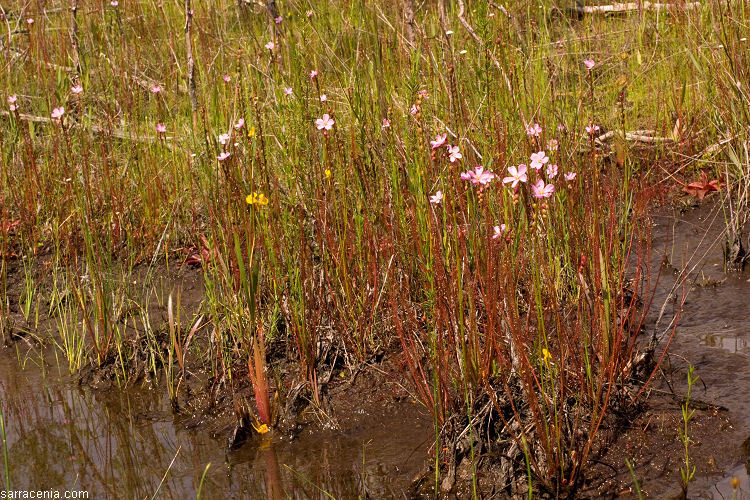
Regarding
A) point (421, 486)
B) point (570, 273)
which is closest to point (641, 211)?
point (570, 273)

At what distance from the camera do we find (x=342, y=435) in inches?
94.3

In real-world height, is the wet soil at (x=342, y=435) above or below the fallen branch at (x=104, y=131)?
below

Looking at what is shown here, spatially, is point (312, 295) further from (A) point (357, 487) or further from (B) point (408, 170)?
(A) point (357, 487)

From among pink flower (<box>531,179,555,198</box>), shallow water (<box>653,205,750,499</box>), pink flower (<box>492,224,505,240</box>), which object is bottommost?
shallow water (<box>653,205,750,499</box>)

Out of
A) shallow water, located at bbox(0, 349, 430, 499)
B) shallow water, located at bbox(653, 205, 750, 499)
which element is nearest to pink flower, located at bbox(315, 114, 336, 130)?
shallow water, located at bbox(0, 349, 430, 499)

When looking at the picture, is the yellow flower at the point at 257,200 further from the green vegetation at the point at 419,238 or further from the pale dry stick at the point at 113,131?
the pale dry stick at the point at 113,131

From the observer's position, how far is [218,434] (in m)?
2.46

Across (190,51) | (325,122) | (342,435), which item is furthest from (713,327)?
(190,51)

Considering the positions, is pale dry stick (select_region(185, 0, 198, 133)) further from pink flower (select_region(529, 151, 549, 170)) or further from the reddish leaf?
the reddish leaf

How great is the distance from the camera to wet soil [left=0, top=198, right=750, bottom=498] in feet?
6.72

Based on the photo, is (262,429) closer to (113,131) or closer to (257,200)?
(257,200)

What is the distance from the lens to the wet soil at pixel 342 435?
6.72 feet

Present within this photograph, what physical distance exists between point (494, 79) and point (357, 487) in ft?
6.45

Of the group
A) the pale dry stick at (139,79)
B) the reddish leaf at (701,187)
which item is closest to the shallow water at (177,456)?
the reddish leaf at (701,187)
